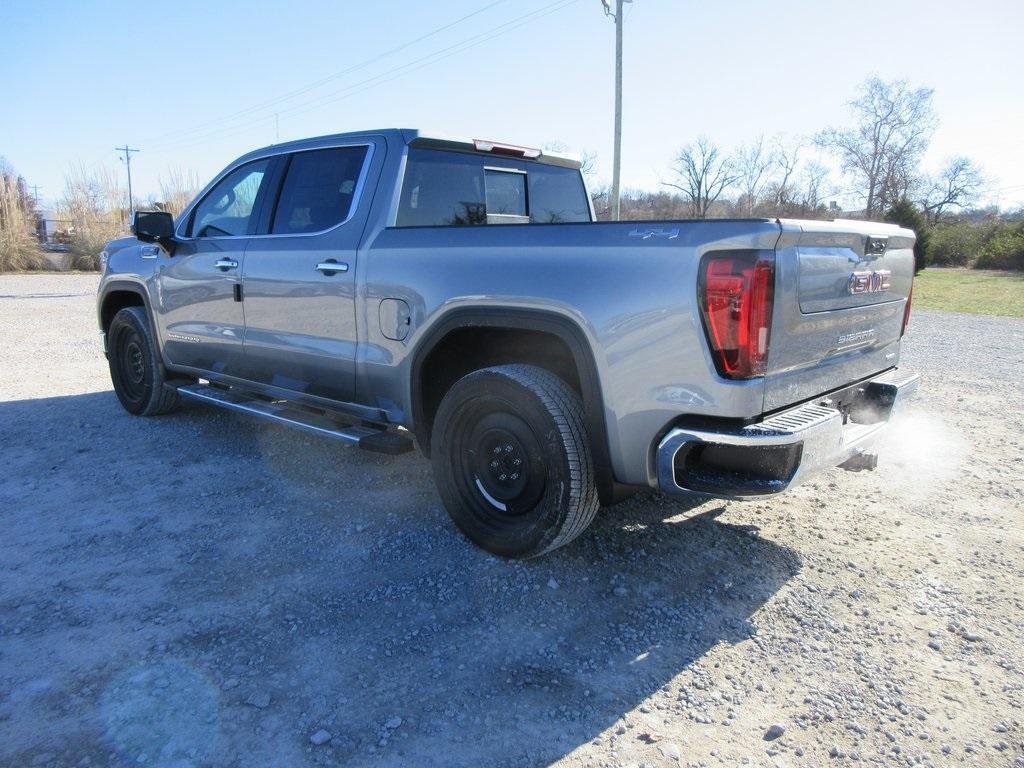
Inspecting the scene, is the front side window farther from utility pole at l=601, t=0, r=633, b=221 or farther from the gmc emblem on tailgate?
utility pole at l=601, t=0, r=633, b=221

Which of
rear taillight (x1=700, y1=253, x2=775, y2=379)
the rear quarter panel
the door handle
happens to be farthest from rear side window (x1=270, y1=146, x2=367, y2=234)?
rear taillight (x1=700, y1=253, x2=775, y2=379)

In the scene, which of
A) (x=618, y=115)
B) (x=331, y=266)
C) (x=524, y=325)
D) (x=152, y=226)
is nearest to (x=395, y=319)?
(x=331, y=266)

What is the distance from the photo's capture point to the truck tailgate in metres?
2.70

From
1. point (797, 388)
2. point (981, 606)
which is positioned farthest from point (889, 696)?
point (797, 388)

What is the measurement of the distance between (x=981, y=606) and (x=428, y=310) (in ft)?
9.03

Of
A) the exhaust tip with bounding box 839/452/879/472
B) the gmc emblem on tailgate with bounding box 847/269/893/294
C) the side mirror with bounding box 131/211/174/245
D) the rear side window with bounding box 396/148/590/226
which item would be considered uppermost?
the rear side window with bounding box 396/148/590/226

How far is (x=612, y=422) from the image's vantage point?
9.66ft

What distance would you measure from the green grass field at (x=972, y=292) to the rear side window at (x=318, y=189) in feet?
48.3

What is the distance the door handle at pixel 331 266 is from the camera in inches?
153

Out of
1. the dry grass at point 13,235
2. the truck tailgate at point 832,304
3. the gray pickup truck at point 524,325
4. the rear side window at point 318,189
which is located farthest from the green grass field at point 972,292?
the dry grass at point 13,235

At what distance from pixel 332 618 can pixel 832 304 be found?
240 centimetres

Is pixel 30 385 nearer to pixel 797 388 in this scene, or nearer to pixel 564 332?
pixel 564 332

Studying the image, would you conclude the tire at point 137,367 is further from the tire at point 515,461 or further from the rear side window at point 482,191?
the tire at point 515,461

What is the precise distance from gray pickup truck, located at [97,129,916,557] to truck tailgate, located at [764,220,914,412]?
1 cm
